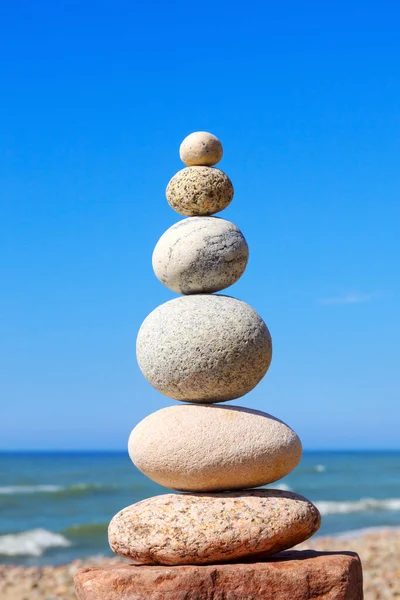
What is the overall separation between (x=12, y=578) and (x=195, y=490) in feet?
31.9

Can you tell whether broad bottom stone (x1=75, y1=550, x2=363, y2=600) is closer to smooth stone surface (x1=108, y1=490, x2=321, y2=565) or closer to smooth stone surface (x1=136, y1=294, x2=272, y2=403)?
smooth stone surface (x1=108, y1=490, x2=321, y2=565)

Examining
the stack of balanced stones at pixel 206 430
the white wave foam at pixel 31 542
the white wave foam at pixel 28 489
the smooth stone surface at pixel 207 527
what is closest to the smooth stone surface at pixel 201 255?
the stack of balanced stones at pixel 206 430

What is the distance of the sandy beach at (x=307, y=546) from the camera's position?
12.9 metres

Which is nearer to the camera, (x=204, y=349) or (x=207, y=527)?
(x=207, y=527)

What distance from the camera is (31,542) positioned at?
2175 cm

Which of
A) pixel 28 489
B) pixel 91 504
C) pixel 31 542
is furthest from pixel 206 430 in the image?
pixel 28 489

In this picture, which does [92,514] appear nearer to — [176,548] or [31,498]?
[31,498]

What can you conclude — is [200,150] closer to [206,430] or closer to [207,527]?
[206,430]

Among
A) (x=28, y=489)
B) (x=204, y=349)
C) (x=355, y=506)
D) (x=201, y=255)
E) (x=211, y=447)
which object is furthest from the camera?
(x=28, y=489)

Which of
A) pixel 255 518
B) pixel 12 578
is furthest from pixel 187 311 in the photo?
pixel 12 578

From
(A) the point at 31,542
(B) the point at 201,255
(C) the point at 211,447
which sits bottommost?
(A) the point at 31,542

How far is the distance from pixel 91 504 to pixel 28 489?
Result: 8.69m

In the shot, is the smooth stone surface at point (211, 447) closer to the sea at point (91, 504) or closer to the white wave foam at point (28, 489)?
the sea at point (91, 504)

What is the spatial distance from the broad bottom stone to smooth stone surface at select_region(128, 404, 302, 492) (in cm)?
71
